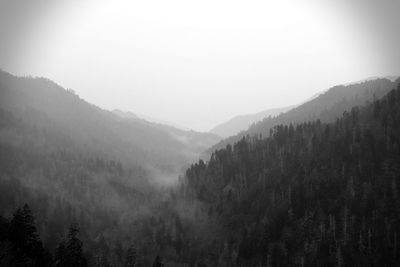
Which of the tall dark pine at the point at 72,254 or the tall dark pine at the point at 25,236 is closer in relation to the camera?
the tall dark pine at the point at 25,236

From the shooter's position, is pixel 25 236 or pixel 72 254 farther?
pixel 72 254

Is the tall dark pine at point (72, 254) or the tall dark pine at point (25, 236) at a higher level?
the tall dark pine at point (25, 236)

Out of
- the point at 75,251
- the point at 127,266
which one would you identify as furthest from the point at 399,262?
the point at 75,251

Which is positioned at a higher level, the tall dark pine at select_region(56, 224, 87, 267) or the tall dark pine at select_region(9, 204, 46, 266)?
the tall dark pine at select_region(9, 204, 46, 266)

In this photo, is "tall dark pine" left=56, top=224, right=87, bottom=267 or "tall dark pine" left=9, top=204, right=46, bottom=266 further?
"tall dark pine" left=56, top=224, right=87, bottom=267

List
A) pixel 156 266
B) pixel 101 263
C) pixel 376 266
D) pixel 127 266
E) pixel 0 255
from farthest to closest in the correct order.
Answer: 1. pixel 376 266
2. pixel 101 263
3. pixel 127 266
4. pixel 156 266
5. pixel 0 255

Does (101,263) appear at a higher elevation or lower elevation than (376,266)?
higher

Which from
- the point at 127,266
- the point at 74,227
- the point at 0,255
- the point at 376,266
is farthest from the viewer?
the point at 376,266

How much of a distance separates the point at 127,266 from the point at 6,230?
44601mm

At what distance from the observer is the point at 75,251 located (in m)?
101

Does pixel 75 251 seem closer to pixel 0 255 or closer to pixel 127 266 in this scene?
pixel 0 255

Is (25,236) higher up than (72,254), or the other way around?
(25,236)

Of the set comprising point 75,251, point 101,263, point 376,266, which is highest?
point 75,251

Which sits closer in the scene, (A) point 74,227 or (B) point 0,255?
(B) point 0,255
